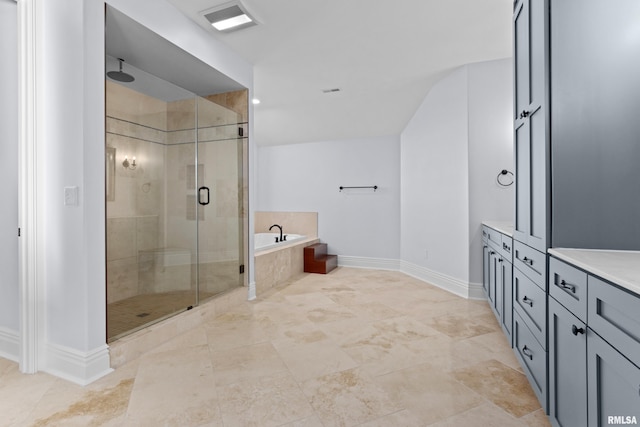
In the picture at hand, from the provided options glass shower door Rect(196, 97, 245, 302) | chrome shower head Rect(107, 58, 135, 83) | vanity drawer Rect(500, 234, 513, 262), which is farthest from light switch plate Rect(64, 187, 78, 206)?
vanity drawer Rect(500, 234, 513, 262)

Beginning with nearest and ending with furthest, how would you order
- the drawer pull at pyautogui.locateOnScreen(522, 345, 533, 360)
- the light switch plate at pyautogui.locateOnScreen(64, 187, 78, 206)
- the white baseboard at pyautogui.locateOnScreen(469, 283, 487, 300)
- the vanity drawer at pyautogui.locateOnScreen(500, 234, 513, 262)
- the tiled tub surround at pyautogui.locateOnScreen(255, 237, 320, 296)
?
the drawer pull at pyautogui.locateOnScreen(522, 345, 533, 360), the light switch plate at pyautogui.locateOnScreen(64, 187, 78, 206), the vanity drawer at pyautogui.locateOnScreen(500, 234, 513, 262), the white baseboard at pyautogui.locateOnScreen(469, 283, 487, 300), the tiled tub surround at pyautogui.locateOnScreen(255, 237, 320, 296)

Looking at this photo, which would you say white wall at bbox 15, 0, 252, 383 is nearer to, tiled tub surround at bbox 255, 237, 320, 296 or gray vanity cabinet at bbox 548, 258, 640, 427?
tiled tub surround at bbox 255, 237, 320, 296

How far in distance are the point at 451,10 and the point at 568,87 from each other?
1329mm

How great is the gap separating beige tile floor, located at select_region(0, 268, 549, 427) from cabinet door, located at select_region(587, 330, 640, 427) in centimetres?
55

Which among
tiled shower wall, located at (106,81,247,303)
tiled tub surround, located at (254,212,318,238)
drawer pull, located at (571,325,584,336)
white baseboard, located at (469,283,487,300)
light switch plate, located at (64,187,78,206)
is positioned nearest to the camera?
drawer pull, located at (571,325,584,336)

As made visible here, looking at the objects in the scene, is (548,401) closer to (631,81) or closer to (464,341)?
(464,341)

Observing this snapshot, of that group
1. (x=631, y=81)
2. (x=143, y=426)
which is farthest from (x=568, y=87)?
(x=143, y=426)

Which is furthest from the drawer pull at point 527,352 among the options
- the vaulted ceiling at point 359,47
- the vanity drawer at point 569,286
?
the vaulted ceiling at point 359,47

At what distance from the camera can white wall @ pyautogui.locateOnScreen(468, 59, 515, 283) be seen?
10.4 ft

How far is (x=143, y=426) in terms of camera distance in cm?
139

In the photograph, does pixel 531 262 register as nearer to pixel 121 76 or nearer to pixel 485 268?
pixel 485 268

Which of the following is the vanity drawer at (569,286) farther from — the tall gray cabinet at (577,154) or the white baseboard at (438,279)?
the white baseboard at (438,279)

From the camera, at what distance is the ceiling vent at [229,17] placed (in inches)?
88.0

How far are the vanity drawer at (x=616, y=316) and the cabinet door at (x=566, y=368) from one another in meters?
0.12
